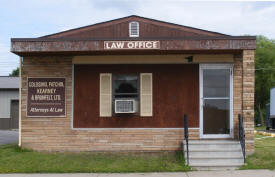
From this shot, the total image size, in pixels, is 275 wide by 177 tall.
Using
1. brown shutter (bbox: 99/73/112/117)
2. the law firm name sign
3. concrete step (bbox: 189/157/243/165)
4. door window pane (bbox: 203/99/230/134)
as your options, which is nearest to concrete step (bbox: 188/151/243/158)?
concrete step (bbox: 189/157/243/165)

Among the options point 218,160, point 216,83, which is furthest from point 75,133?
point 216,83

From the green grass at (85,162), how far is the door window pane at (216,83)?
2072mm

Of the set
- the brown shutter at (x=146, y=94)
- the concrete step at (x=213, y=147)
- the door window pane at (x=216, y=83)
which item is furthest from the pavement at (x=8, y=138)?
the door window pane at (x=216, y=83)

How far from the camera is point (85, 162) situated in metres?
9.41

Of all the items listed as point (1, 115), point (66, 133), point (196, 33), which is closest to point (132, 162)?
point (66, 133)

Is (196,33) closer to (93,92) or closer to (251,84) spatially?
(251,84)

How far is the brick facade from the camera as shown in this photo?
404 inches

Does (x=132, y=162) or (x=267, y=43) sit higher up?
(x=267, y=43)

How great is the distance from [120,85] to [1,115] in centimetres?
1708

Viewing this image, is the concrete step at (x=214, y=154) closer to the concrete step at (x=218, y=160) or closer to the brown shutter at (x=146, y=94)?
the concrete step at (x=218, y=160)

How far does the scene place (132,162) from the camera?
9.39m

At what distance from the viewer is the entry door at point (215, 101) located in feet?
34.0

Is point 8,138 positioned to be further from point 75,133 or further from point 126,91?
point 126,91

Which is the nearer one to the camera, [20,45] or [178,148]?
[20,45]
